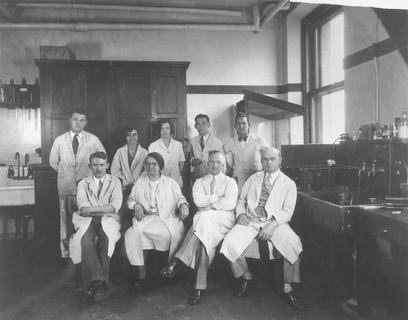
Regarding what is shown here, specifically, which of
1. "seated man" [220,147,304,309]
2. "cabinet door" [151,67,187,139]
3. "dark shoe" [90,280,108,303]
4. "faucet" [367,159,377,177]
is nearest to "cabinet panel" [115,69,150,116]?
"cabinet door" [151,67,187,139]

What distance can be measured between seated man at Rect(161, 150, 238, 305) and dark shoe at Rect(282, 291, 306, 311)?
0.68m

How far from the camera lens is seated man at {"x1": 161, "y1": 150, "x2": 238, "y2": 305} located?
342 cm

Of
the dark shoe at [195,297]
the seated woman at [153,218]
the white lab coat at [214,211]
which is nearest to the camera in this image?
the dark shoe at [195,297]

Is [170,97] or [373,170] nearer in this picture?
[373,170]

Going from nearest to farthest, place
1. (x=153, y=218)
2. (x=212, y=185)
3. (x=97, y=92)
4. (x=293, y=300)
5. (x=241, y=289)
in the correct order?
(x=293, y=300) → (x=241, y=289) → (x=153, y=218) → (x=212, y=185) → (x=97, y=92)

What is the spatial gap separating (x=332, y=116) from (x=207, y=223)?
348 cm

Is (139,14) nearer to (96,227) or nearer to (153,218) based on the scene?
(153,218)

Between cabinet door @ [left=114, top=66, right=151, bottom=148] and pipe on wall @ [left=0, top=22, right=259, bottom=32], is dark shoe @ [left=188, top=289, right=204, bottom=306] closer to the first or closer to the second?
cabinet door @ [left=114, top=66, right=151, bottom=148]

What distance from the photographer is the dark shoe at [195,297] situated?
3.28 m

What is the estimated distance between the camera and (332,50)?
6.05 metres

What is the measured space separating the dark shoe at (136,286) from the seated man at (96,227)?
9.1 inches

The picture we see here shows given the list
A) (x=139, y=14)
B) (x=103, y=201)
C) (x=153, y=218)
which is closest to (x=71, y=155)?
(x=103, y=201)

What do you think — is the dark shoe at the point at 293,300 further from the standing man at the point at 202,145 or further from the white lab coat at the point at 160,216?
the standing man at the point at 202,145

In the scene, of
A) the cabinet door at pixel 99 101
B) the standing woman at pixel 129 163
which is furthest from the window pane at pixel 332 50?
the cabinet door at pixel 99 101
